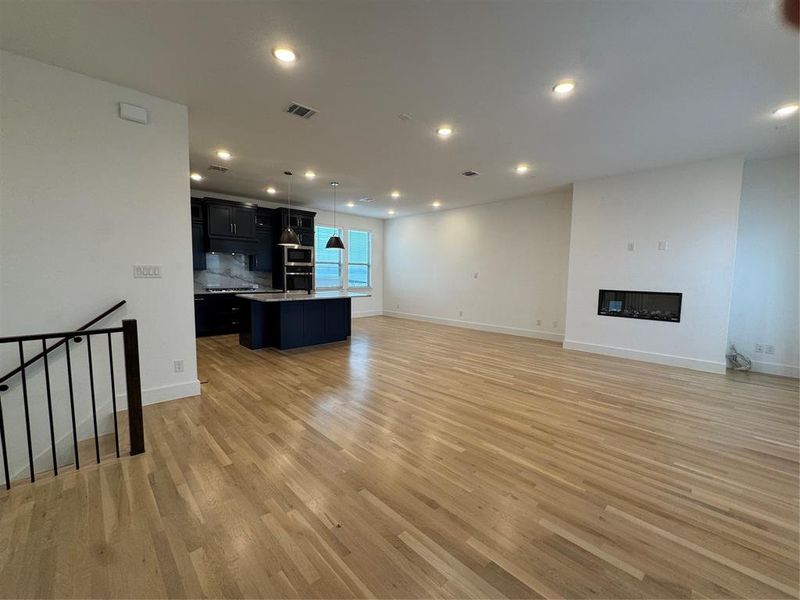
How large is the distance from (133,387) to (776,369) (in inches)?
295

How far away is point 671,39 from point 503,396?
3.19 meters

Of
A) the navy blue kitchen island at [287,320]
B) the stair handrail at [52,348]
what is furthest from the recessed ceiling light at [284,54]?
the navy blue kitchen island at [287,320]

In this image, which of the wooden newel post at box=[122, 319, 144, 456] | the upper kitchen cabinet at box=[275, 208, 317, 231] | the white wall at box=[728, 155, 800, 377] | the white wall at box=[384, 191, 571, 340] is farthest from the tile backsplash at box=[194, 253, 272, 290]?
the white wall at box=[728, 155, 800, 377]

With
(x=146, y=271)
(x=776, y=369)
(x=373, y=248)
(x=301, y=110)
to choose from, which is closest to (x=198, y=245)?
(x=146, y=271)

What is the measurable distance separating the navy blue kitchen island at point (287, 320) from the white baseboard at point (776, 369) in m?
6.27

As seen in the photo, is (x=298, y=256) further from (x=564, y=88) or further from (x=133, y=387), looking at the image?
(x=564, y=88)

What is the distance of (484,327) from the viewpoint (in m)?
7.77

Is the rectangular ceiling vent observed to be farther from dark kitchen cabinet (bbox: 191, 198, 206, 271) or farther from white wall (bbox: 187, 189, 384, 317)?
white wall (bbox: 187, 189, 384, 317)

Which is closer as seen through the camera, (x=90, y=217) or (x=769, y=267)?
(x=90, y=217)

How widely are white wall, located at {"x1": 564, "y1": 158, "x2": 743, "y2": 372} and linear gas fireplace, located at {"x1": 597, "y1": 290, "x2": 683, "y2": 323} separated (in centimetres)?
9

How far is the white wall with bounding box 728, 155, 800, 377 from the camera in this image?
4.38 metres

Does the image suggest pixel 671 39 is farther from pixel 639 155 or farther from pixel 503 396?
pixel 503 396

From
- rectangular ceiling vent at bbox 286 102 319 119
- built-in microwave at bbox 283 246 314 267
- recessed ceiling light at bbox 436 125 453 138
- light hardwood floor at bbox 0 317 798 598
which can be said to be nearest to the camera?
light hardwood floor at bbox 0 317 798 598

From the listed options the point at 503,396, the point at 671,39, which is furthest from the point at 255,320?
the point at 671,39
